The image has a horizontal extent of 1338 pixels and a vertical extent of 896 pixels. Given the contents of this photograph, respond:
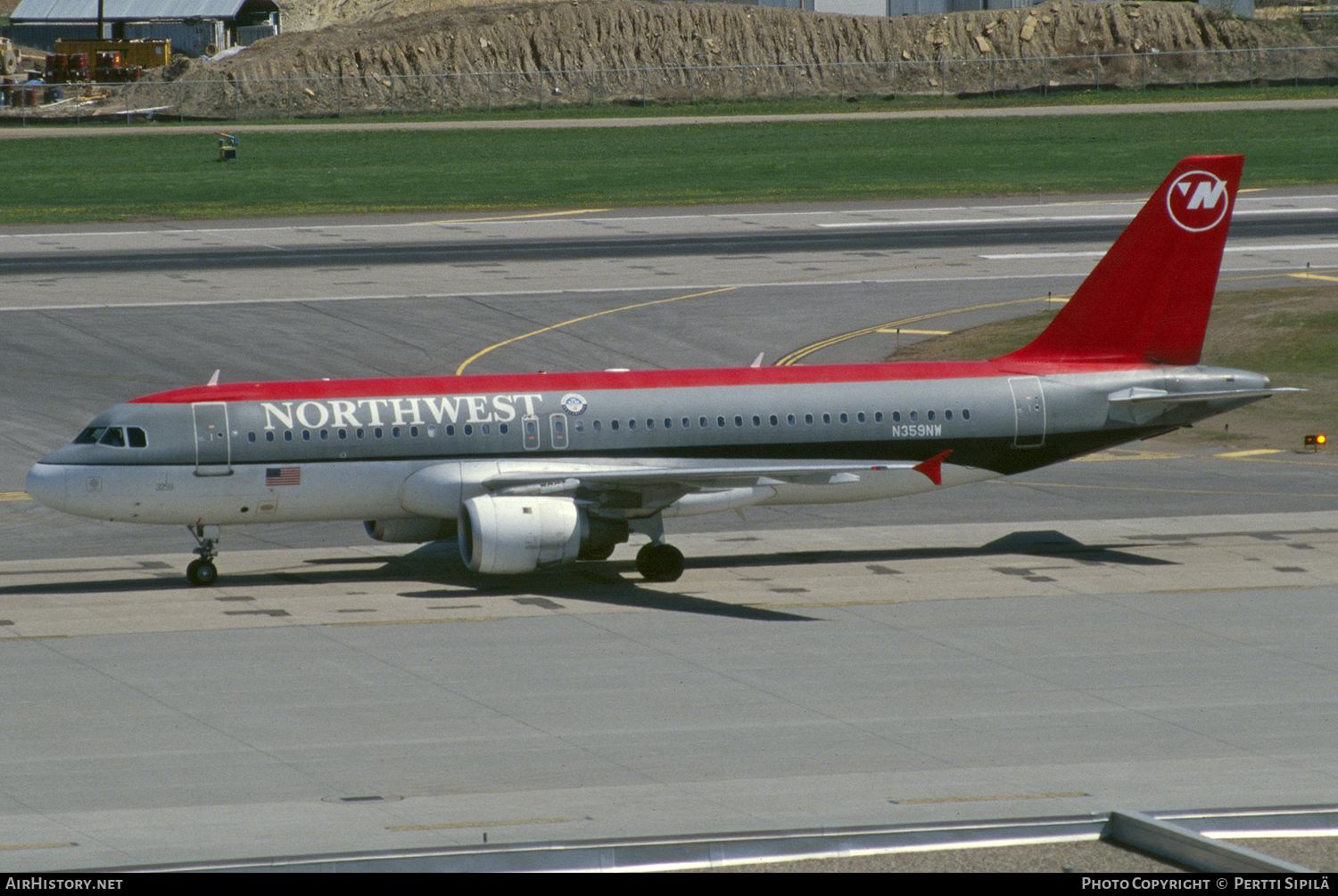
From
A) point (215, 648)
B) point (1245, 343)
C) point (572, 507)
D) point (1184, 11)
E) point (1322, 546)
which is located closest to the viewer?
point (215, 648)

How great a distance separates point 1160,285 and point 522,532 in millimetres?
15968

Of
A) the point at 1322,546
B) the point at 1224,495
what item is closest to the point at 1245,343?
the point at 1224,495

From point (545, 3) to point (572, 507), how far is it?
12645 cm

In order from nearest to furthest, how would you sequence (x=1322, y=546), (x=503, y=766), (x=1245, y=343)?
1. (x=503, y=766)
2. (x=1322, y=546)
3. (x=1245, y=343)

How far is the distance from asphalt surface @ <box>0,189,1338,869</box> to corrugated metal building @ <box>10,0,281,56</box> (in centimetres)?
13106

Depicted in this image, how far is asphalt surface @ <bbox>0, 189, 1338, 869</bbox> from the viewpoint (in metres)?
22.4

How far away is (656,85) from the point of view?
14988 centimetres

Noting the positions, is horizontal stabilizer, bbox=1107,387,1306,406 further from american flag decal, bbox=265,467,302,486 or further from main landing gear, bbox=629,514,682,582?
american flag decal, bbox=265,467,302,486

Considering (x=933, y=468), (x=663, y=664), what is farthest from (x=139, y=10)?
(x=663, y=664)

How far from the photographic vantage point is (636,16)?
152 meters

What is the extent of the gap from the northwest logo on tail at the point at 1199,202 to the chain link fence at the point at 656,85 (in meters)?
111

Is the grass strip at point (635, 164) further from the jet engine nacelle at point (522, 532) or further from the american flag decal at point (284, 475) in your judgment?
the jet engine nacelle at point (522, 532)

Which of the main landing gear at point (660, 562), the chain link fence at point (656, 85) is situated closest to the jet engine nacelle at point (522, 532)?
the main landing gear at point (660, 562)
